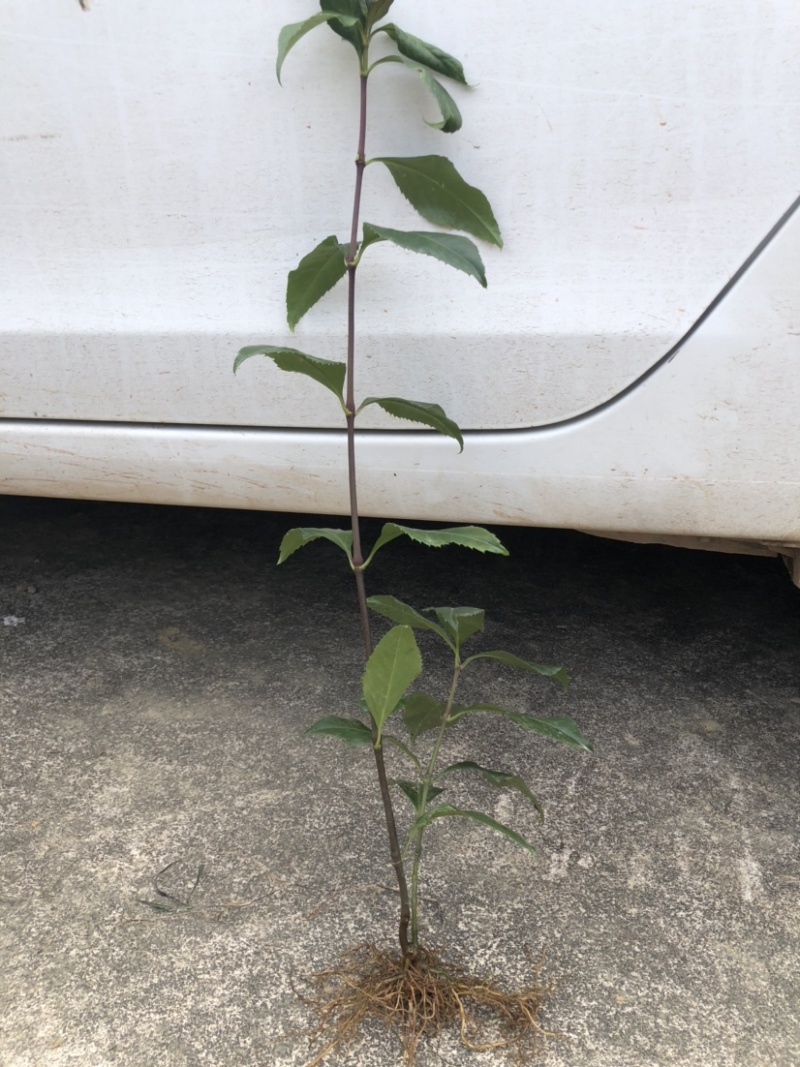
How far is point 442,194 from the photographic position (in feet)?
3.48

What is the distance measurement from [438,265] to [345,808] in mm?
723

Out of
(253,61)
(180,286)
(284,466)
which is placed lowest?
(284,466)

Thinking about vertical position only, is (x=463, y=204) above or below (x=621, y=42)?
below

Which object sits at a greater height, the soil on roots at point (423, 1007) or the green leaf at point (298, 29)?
the green leaf at point (298, 29)

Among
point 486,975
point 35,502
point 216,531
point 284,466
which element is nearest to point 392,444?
point 284,466

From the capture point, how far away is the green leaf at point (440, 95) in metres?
1.06

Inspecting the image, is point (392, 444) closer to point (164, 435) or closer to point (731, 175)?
point (164, 435)

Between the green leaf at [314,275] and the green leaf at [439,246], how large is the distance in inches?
2.2

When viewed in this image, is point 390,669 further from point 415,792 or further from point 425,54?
point 425,54

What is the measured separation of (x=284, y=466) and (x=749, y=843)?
2.59ft

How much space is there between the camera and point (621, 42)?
111cm

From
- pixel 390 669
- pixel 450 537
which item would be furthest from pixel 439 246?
pixel 390 669

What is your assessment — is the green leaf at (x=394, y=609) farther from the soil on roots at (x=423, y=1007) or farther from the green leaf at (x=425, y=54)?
the green leaf at (x=425, y=54)

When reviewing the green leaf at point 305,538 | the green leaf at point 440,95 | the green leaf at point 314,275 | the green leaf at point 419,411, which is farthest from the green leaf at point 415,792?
the green leaf at point 440,95
